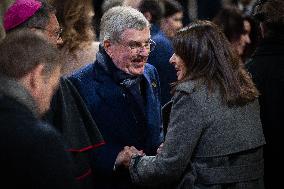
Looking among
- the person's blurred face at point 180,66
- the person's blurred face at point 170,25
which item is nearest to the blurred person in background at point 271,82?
the person's blurred face at point 180,66

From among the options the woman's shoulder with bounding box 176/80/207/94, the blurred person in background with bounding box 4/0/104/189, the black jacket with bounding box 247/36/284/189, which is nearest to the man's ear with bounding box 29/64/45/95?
the blurred person in background with bounding box 4/0/104/189

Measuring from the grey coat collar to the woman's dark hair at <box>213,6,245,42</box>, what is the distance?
153 inches

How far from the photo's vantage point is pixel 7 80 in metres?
2.32

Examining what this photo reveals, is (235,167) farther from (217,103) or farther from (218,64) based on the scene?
(218,64)

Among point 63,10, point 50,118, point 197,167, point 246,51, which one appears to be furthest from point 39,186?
point 246,51

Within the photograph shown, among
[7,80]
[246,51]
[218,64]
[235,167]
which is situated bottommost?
[246,51]

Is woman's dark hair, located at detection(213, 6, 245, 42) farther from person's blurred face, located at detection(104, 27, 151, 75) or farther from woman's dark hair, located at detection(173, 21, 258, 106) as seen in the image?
woman's dark hair, located at detection(173, 21, 258, 106)

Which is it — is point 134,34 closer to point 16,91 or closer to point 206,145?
point 206,145

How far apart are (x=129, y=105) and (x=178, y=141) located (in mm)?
609

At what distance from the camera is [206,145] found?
10.4ft

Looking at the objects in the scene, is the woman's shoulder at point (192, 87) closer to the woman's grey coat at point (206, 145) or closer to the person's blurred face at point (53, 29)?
the woman's grey coat at point (206, 145)

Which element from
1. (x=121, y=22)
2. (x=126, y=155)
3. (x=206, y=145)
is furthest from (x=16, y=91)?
(x=121, y=22)

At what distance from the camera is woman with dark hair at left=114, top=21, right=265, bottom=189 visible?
3.13 metres

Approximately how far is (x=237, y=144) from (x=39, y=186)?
139 centimetres
